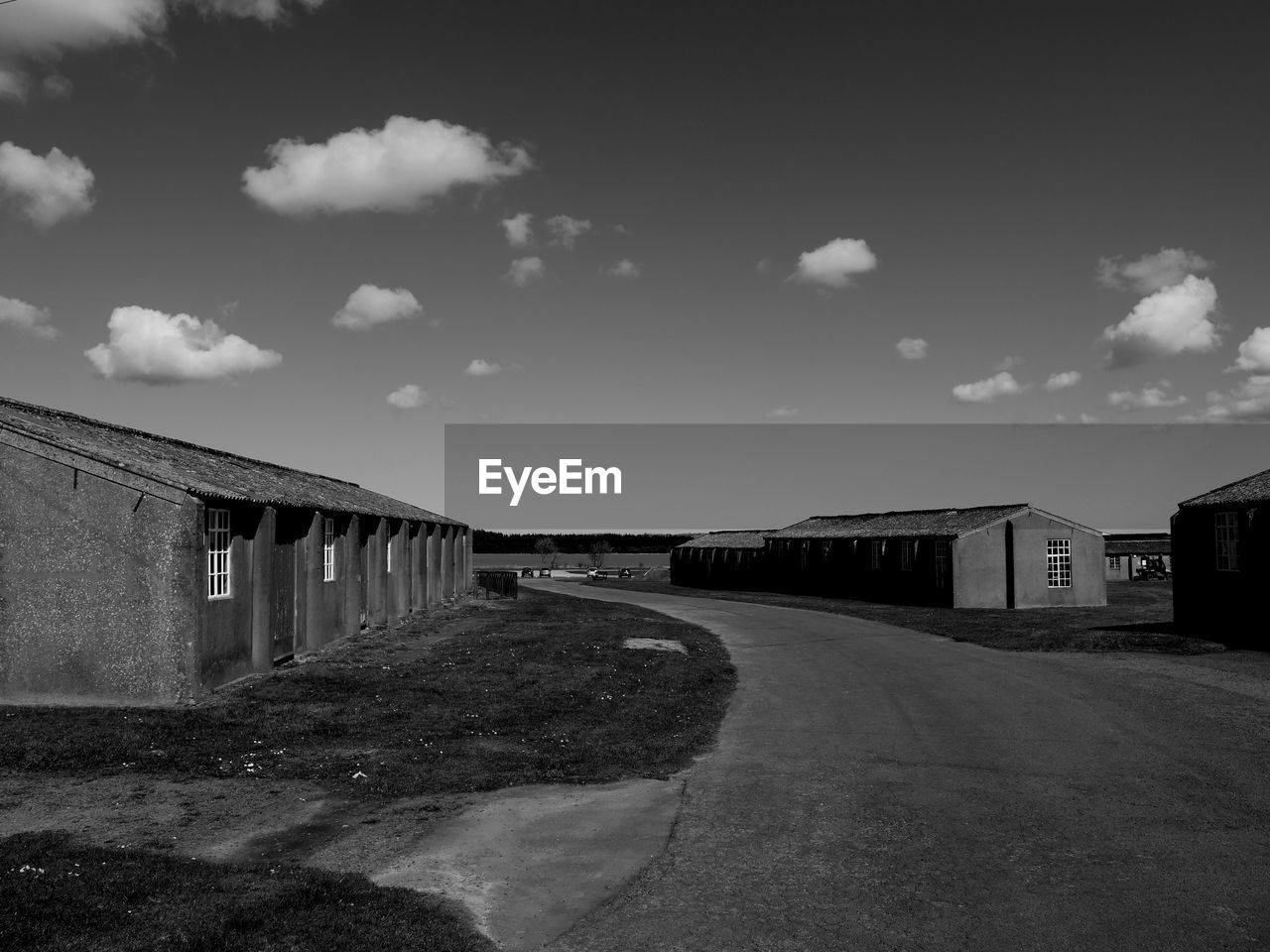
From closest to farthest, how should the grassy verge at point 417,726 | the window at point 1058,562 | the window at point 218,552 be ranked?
the grassy verge at point 417,726 → the window at point 218,552 → the window at point 1058,562

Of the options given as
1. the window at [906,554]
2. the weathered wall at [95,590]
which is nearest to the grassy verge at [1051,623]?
the window at [906,554]

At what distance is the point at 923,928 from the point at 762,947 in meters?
1.24

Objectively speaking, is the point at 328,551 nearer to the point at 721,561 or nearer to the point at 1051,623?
the point at 1051,623

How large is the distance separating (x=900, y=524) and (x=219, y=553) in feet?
127

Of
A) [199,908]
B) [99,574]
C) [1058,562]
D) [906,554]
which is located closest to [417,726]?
[99,574]

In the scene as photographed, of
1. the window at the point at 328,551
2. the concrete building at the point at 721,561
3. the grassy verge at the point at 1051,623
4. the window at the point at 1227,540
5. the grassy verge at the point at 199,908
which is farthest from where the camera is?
the concrete building at the point at 721,561

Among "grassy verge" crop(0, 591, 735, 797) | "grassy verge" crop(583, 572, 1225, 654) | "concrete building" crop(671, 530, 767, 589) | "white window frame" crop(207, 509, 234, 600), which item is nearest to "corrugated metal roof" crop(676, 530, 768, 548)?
"concrete building" crop(671, 530, 767, 589)

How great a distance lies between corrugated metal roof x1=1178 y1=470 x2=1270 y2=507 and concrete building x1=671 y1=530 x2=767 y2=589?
35.7 meters

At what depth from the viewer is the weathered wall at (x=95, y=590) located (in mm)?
15109

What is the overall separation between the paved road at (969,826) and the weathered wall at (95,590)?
9145 mm

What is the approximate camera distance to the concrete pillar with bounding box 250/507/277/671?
18375 mm

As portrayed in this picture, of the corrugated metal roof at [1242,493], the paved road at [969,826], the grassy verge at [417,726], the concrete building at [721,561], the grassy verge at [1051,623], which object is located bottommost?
the grassy verge at [1051,623]

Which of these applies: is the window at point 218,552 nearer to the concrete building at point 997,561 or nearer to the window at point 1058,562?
the concrete building at point 997,561

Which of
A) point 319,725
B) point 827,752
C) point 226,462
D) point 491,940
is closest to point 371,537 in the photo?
point 226,462
